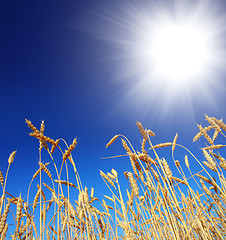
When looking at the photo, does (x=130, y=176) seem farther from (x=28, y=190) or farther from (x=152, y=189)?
(x=28, y=190)

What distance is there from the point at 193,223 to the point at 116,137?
5.25 feet

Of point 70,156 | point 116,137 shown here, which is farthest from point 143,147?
point 70,156

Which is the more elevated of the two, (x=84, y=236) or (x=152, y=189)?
(x=152, y=189)

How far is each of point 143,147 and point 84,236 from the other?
5.86ft

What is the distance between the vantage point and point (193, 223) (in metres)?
2.24

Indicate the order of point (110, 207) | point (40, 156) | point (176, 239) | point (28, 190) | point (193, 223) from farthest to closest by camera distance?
point (110, 207) < point (28, 190) < point (40, 156) < point (193, 223) < point (176, 239)

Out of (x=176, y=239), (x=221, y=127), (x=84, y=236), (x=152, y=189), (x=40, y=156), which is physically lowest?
(x=176, y=239)

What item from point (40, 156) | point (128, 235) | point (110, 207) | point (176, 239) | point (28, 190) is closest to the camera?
point (176, 239)

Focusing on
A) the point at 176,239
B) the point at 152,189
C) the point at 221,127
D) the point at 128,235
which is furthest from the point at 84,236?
the point at 221,127

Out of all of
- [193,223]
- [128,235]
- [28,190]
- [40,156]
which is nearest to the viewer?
[193,223]

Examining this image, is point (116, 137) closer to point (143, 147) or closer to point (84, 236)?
point (143, 147)

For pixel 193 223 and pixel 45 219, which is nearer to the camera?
pixel 193 223

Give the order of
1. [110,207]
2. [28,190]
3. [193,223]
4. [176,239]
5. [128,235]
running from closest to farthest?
[176,239], [193,223], [128,235], [28,190], [110,207]

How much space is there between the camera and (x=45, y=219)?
3.12m
